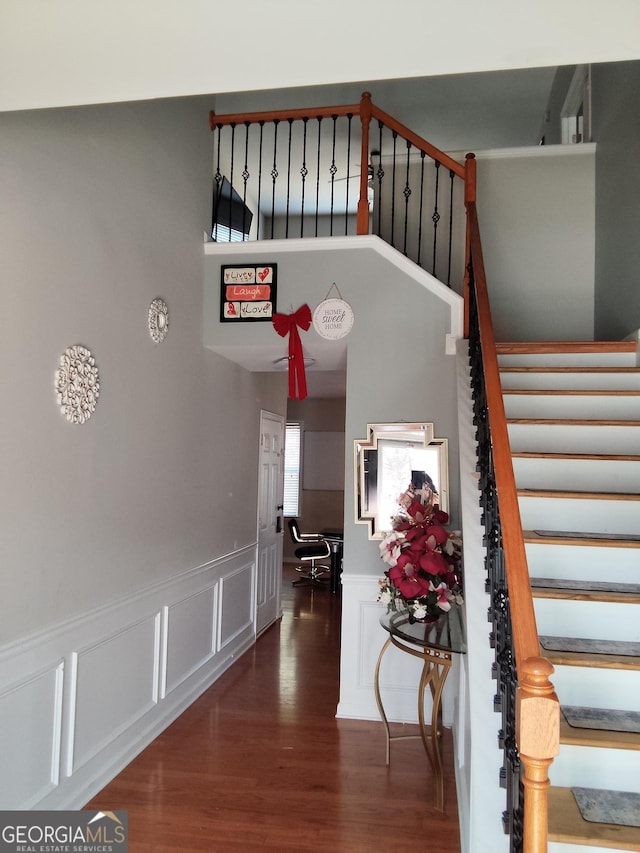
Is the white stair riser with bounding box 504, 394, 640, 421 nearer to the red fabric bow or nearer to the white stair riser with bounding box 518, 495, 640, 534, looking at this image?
the white stair riser with bounding box 518, 495, 640, 534

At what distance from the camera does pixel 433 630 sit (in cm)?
295

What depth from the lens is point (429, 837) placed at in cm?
262

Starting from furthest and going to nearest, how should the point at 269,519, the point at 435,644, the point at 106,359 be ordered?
the point at 269,519, the point at 106,359, the point at 435,644

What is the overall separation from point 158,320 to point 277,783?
8.68 ft

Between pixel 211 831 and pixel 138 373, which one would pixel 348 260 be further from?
pixel 211 831

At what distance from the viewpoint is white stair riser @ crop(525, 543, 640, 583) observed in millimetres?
2398

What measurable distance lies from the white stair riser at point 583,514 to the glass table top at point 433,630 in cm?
67

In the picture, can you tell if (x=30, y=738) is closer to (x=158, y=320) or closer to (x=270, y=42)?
(x=158, y=320)

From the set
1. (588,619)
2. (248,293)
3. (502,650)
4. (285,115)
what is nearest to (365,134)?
(285,115)

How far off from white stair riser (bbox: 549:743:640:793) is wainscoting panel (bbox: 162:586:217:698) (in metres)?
2.49

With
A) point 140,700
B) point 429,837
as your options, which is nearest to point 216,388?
point 140,700

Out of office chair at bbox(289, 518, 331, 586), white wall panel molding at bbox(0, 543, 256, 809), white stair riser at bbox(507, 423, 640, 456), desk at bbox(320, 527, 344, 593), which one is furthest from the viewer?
office chair at bbox(289, 518, 331, 586)

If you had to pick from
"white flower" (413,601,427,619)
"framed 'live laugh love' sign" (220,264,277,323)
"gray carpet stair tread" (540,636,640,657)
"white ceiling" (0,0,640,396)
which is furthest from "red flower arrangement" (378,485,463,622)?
"white ceiling" (0,0,640,396)

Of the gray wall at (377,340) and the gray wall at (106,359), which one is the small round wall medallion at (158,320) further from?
the gray wall at (377,340)
